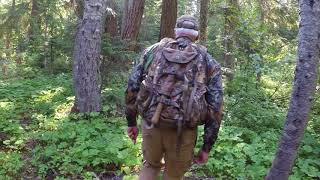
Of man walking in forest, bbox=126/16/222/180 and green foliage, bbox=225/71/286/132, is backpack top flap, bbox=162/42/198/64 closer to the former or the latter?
man walking in forest, bbox=126/16/222/180

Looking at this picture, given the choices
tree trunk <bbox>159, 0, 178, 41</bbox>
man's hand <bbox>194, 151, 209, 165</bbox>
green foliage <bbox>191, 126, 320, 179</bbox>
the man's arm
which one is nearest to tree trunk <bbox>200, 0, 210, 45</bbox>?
tree trunk <bbox>159, 0, 178, 41</bbox>

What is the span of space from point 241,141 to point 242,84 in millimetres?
2266

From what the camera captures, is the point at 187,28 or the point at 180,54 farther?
the point at 187,28

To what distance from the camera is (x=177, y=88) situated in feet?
11.6

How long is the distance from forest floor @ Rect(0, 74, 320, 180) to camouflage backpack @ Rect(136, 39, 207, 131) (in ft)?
6.13

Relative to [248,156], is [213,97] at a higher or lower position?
higher

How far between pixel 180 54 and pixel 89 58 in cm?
447

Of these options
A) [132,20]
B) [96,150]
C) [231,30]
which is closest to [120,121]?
[96,150]

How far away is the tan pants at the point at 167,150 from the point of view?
3691mm

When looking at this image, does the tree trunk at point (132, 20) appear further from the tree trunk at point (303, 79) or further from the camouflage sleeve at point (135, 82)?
the camouflage sleeve at point (135, 82)

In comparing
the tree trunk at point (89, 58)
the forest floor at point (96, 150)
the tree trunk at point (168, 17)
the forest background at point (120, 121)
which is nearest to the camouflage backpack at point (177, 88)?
the forest floor at point (96, 150)

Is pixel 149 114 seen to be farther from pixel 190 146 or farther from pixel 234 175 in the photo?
pixel 234 175

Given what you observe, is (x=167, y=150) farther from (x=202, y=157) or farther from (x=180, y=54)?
(x=180, y=54)

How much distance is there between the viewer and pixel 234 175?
5570mm
